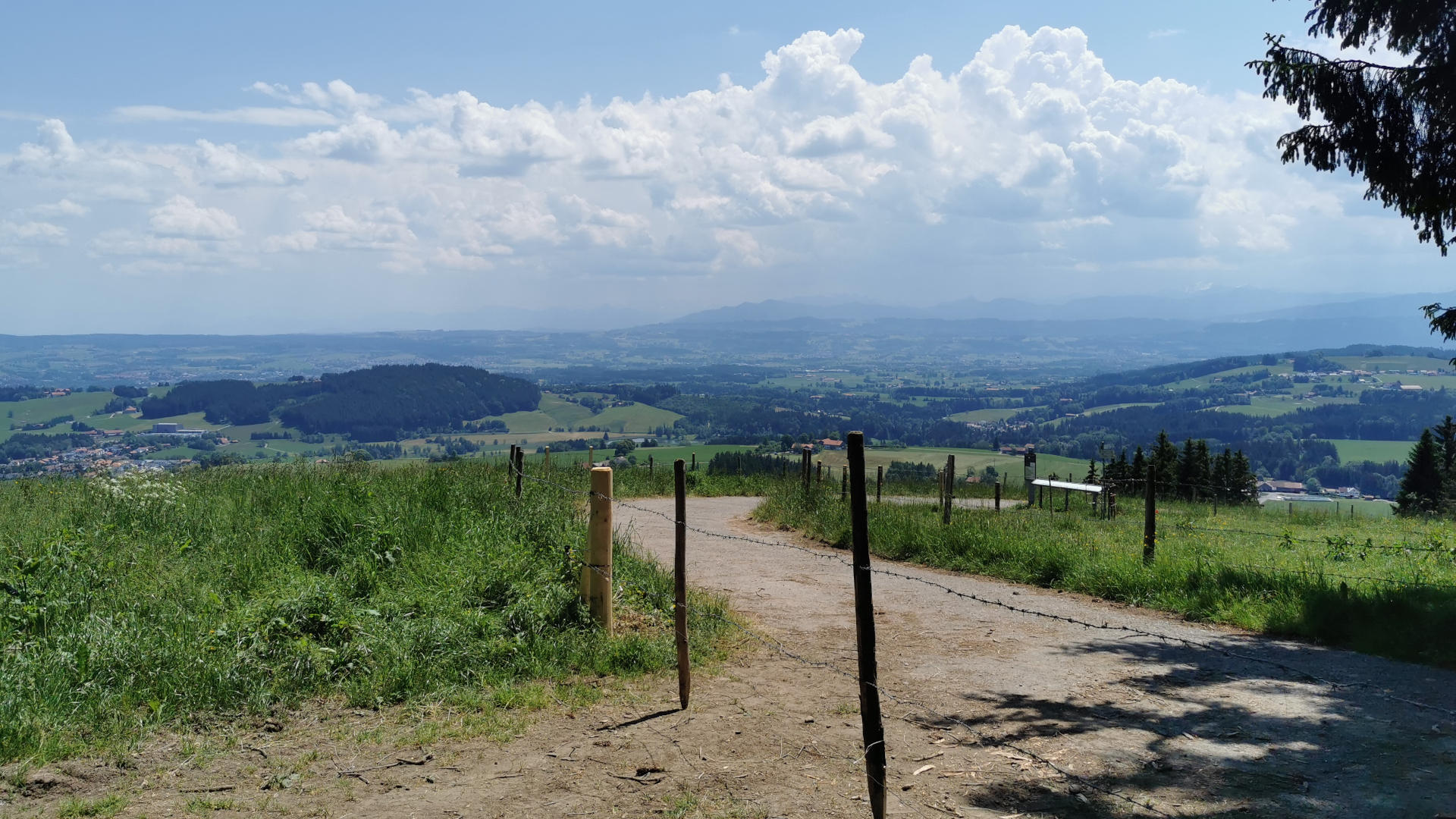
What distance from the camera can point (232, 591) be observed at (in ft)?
26.8

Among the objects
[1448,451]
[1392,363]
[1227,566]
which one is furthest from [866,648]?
[1392,363]

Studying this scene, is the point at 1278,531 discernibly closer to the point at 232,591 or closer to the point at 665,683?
the point at 665,683

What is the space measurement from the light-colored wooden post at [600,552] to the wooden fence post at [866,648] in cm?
356

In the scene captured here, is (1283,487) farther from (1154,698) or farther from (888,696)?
(888,696)

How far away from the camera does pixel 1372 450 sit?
99.4 m

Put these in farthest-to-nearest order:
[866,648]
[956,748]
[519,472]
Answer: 1. [519,472]
2. [956,748]
3. [866,648]

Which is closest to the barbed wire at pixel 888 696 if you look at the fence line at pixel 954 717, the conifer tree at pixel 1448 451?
the fence line at pixel 954 717

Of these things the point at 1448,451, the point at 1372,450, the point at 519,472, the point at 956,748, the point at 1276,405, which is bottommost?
the point at 1372,450

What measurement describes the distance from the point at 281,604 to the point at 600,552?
259cm

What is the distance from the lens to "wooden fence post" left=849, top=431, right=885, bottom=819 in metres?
4.40

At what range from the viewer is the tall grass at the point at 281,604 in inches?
246

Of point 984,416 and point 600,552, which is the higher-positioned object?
point 600,552

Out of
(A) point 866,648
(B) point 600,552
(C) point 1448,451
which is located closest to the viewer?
(A) point 866,648

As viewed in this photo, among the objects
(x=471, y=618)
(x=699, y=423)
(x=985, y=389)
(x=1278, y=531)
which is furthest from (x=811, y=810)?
(x=985, y=389)
